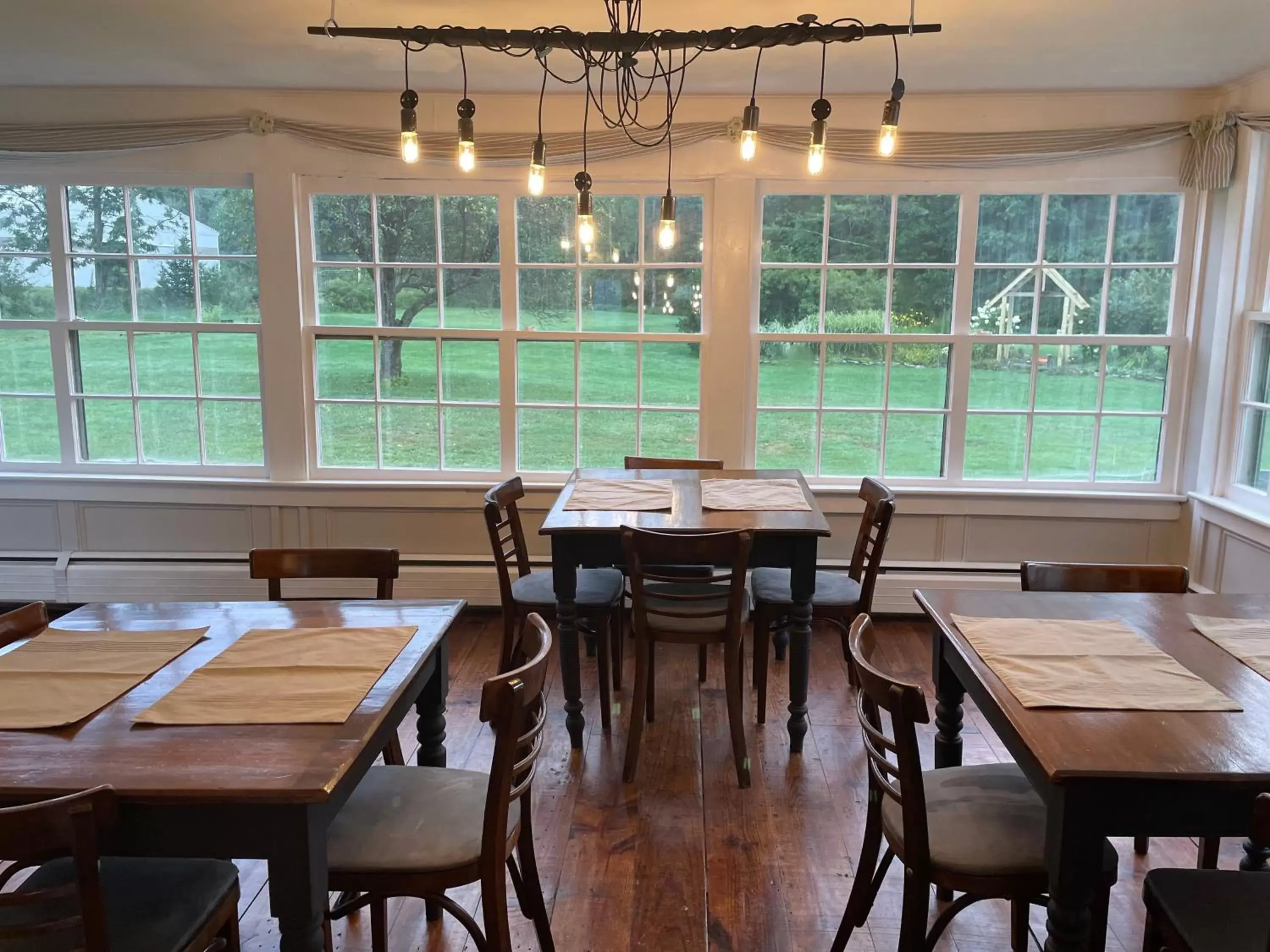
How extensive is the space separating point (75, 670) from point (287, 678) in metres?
0.44

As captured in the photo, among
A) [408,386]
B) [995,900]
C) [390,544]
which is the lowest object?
[995,900]

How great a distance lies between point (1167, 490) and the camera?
3953 mm

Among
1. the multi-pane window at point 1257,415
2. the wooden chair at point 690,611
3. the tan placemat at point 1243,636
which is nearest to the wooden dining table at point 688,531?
the wooden chair at point 690,611

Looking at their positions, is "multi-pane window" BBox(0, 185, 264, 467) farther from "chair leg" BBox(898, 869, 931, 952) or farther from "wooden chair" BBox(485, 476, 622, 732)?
"chair leg" BBox(898, 869, 931, 952)

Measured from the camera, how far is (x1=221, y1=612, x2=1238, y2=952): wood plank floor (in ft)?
6.66

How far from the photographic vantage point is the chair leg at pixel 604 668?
3.03m

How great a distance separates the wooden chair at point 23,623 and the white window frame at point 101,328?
7.35 feet

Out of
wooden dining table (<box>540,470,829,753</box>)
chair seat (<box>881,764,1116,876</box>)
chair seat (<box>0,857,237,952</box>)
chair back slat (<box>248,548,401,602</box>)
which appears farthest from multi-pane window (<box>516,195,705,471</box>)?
chair seat (<box>0,857,237,952</box>)

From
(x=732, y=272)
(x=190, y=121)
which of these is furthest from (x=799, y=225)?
(x=190, y=121)

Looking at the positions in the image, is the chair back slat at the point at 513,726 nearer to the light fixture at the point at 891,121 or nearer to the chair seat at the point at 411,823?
the chair seat at the point at 411,823

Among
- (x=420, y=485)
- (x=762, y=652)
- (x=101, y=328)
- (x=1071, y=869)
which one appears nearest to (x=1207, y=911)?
(x=1071, y=869)

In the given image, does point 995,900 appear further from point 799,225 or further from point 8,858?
point 799,225

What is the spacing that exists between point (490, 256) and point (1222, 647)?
3273 millimetres

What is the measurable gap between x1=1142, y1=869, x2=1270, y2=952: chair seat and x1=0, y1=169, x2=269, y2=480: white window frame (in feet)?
12.7
